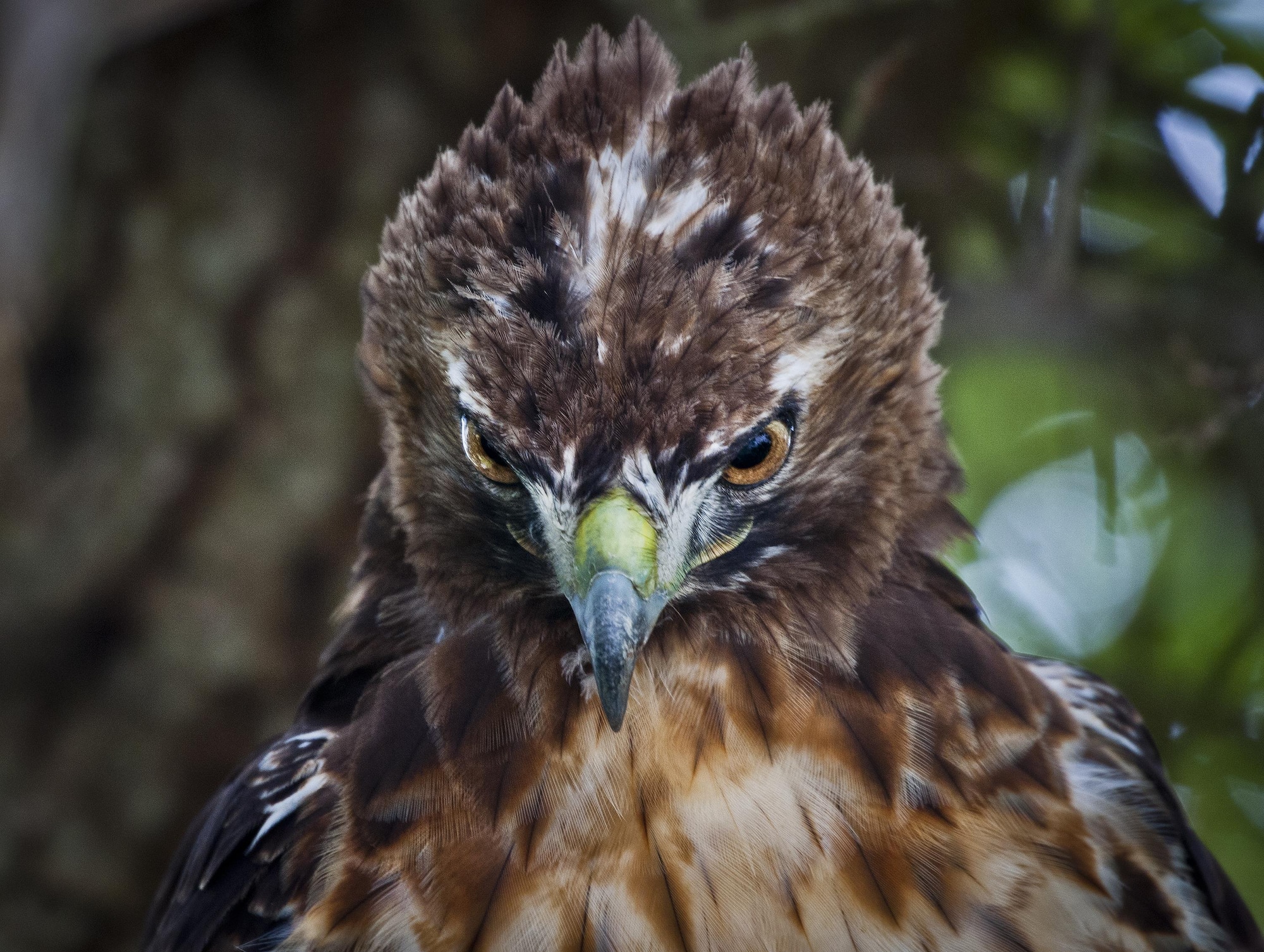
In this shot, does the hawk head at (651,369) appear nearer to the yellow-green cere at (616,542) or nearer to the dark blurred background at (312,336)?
the yellow-green cere at (616,542)

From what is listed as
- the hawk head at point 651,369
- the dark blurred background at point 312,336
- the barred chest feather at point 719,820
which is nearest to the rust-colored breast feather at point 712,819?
the barred chest feather at point 719,820

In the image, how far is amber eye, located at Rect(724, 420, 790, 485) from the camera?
2.26 m

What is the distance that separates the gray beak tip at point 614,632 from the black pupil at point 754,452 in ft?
1.06

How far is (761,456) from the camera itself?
2295 mm

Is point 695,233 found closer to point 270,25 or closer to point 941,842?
point 941,842

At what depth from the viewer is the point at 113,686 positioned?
13.8 ft

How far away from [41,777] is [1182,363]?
3.78 m

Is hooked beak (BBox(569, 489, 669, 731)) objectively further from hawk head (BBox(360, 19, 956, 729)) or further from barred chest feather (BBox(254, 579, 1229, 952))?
barred chest feather (BBox(254, 579, 1229, 952))

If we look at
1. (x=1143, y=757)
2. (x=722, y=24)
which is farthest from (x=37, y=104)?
Result: (x=1143, y=757)

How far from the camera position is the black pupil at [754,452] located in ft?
7.39

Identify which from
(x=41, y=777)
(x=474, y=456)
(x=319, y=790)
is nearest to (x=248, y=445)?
(x=41, y=777)

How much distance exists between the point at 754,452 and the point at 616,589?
0.38 meters

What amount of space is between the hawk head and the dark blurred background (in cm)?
149

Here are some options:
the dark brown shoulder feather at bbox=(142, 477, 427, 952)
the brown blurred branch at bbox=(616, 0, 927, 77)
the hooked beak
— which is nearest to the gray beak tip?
the hooked beak
